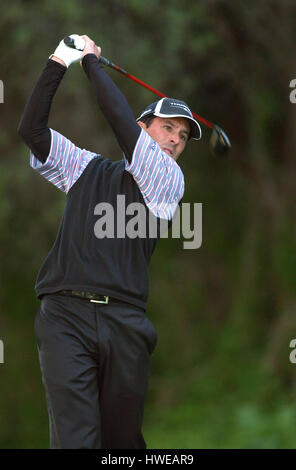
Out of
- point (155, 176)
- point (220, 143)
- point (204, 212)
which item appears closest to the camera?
point (155, 176)

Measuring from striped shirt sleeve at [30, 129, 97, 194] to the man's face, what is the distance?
31cm

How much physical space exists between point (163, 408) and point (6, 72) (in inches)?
153

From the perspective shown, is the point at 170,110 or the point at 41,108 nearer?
the point at 41,108

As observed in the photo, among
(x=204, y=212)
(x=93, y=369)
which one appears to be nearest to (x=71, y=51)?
(x=93, y=369)

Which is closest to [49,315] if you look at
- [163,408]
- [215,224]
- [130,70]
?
[130,70]

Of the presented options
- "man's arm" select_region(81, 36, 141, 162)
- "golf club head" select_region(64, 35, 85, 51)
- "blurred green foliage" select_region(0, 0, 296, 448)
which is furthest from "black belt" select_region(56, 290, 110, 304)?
"blurred green foliage" select_region(0, 0, 296, 448)

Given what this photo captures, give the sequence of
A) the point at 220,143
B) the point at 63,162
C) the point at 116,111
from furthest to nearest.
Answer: the point at 220,143 → the point at 63,162 → the point at 116,111

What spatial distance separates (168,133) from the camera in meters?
3.36

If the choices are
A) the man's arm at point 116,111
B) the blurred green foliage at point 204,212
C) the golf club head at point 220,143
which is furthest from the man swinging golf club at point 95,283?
the blurred green foliage at point 204,212

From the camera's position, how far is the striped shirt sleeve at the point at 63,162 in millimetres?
3223

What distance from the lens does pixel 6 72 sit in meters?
7.25

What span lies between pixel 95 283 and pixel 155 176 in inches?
18.4

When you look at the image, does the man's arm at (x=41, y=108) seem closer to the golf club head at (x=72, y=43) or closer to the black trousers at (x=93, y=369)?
the golf club head at (x=72, y=43)

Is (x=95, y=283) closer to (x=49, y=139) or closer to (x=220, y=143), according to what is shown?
(x=49, y=139)
